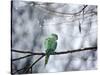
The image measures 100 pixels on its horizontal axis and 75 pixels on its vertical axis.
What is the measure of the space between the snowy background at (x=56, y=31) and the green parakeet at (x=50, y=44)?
39mm

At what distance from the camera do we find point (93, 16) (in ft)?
7.84

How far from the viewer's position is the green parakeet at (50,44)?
87.5 inches

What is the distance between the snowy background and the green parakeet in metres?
0.04

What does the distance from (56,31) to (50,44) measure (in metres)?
0.17

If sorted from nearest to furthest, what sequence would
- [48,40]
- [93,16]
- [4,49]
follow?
[4,49] → [48,40] → [93,16]

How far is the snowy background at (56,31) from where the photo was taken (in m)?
2.12

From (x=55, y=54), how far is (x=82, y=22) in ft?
1.73

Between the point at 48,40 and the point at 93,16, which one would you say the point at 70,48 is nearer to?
the point at 48,40

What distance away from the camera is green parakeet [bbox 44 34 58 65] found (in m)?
2.22

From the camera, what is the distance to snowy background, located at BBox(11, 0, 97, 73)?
2.12 metres

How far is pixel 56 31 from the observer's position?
2.25 meters

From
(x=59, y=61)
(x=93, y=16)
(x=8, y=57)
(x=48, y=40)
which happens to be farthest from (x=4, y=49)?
(x=93, y=16)

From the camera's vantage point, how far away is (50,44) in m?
2.24

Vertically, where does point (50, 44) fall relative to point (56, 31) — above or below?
below
